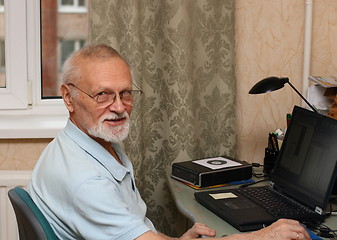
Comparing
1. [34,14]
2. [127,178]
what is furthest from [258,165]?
[34,14]

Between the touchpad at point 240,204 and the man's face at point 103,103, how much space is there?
47 cm

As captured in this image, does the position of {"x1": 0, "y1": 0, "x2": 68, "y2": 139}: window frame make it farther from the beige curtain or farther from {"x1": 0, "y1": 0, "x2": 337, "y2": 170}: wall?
the beige curtain

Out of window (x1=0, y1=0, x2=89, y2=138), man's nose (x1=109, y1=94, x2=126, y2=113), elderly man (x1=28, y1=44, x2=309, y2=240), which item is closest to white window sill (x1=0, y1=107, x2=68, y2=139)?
window (x1=0, y1=0, x2=89, y2=138)

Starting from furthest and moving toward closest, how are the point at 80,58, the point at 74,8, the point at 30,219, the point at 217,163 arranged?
1. the point at 74,8
2. the point at 217,163
3. the point at 80,58
4. the point at 30,219

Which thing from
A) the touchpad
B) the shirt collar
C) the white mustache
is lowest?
the touchpad

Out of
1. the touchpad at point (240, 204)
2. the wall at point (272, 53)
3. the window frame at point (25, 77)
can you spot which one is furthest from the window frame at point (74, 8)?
the touchpad at point (240, 204)

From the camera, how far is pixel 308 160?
1947 millimetres

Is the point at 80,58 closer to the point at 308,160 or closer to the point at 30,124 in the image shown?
the point at 308,160

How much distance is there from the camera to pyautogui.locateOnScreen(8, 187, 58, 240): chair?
56.4 inches

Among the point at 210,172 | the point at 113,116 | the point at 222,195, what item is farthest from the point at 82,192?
the point at 210,172

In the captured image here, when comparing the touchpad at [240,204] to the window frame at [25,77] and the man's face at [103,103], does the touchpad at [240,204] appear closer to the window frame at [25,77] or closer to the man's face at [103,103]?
the man's face at [103,103]

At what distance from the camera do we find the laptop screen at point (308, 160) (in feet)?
5.98

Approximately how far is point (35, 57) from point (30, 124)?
0.34 metres

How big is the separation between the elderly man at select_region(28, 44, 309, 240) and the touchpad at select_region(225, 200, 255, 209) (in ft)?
0.66
